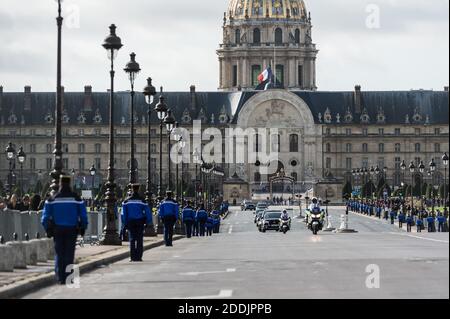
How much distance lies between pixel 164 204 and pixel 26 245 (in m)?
13.8

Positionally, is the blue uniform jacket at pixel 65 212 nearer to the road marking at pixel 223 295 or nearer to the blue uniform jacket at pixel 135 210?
the road marking at pixel 223 295

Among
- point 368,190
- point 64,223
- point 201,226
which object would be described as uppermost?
point 368,190

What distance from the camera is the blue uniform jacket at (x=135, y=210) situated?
2992cm

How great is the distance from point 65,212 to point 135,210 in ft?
24.3

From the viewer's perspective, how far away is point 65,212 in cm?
2258

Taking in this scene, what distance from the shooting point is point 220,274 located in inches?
910

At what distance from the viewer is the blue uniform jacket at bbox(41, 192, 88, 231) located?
22531mm

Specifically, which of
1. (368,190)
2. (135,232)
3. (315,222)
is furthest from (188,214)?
(368,190)

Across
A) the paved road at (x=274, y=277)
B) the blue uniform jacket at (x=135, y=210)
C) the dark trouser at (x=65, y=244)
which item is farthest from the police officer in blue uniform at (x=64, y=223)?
the blue uniform jacket at (x=135, y=210)

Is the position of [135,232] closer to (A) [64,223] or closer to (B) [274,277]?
(A) [64,223]

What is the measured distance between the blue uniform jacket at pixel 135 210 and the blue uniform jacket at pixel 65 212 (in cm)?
716
